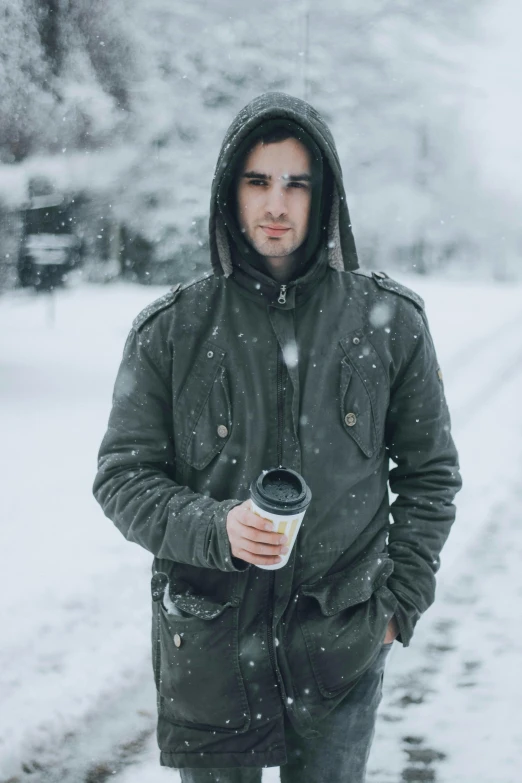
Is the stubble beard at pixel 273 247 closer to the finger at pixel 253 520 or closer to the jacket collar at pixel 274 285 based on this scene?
the jacket collar at pixel 274 285

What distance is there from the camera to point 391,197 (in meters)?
20.4

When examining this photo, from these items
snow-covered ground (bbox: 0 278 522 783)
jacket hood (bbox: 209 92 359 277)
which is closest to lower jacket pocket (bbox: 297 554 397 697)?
jacket hood (bbox: 209 92 359 277)

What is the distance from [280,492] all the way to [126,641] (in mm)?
2548

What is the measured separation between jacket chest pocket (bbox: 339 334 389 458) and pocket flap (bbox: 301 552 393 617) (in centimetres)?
27

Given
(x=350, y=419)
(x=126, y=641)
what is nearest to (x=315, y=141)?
(x=350, y=419)

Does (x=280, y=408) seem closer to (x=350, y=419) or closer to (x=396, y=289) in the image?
(x=350, y=419)

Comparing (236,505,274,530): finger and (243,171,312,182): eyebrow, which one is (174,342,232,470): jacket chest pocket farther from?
(243,171,312,182): eyebrow

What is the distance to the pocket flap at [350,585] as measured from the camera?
181 cm

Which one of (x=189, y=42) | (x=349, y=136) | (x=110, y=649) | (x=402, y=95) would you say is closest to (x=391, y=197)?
(x=402, y=95)

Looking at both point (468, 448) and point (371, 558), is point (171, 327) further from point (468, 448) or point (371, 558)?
point (468, 448)

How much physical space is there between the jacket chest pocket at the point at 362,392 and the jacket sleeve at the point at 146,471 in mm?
388

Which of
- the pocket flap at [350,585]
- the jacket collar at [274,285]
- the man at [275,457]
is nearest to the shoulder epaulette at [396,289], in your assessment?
the man at [275,457]

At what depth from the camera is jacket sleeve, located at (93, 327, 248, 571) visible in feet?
5.66

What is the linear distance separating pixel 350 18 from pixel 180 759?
611 inches
